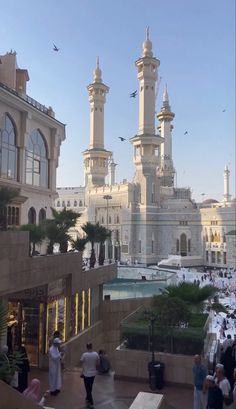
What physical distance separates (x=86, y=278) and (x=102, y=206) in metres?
53.1

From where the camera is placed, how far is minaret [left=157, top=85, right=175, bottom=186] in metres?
77.2

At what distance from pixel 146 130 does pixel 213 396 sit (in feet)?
180

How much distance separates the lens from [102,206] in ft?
221

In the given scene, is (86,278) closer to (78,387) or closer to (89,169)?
(78,387)

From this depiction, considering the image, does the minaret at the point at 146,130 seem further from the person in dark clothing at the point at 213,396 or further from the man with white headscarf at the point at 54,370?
the person in dark clothing at the point at 213,396

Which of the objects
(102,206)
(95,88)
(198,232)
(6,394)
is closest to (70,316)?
(6,394)

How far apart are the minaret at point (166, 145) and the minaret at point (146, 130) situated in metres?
16.4

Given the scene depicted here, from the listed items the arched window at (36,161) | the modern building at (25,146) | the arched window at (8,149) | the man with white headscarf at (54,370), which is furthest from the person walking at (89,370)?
the arched window at (36,161)

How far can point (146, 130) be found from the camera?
5947cm

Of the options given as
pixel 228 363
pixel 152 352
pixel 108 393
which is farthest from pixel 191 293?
pixel 108 393

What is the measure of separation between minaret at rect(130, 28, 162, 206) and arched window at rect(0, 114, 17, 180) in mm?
42791

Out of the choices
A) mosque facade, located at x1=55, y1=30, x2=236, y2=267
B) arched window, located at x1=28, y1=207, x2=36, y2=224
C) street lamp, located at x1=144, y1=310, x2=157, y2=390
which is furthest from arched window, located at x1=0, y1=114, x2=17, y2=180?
mosque facade, located at x1=55, y1=30, x2=236, y2=267

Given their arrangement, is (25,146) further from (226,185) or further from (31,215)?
(226,185)

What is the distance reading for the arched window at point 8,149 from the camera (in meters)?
16.1
